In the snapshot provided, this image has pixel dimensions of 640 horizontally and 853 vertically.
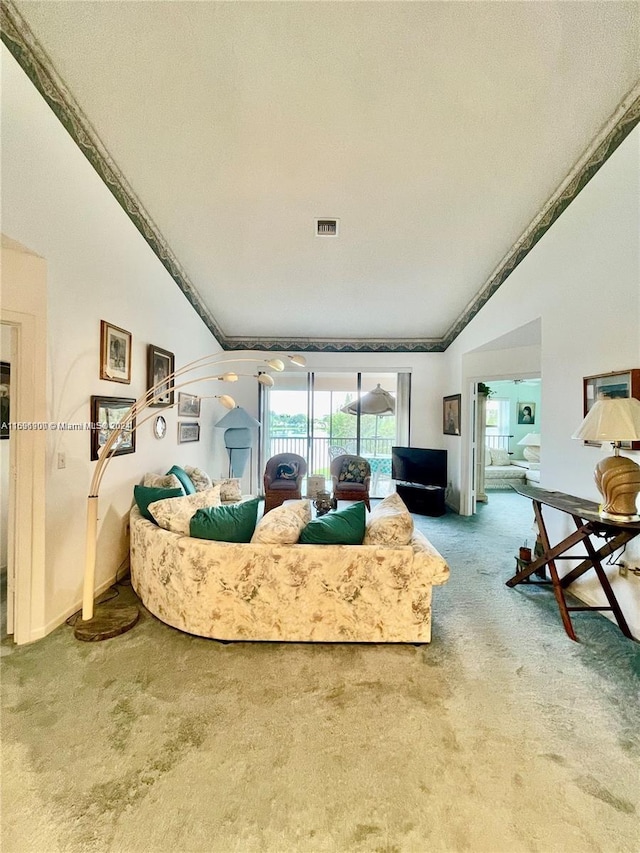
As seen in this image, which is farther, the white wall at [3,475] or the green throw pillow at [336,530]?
the white wall at [3,475]

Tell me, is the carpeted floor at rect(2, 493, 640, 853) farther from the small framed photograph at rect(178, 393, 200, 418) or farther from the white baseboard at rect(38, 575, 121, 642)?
the small framed photograph at rect(178, 393, 200, 418)

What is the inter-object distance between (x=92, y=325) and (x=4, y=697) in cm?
233

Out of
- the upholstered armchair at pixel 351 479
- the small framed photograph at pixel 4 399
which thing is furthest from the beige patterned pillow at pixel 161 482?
the upholstered armchair at pixel 351 479

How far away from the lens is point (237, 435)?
5555mm

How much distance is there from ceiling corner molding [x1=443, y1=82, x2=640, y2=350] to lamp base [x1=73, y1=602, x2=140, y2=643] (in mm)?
4574

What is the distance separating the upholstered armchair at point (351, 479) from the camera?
5.16 meters

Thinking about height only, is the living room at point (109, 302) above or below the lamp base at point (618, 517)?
above

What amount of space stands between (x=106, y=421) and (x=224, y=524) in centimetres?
142

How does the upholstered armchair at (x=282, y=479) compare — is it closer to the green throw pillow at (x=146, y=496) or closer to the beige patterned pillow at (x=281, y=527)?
the green throw pillow at (x=146, y=496)

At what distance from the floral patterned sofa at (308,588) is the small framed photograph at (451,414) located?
11.9ft

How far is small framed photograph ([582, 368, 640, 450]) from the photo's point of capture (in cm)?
231

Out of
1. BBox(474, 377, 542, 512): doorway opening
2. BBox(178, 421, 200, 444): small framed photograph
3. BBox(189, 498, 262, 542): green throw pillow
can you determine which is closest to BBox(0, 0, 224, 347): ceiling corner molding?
BBox(178, 421, 200, 444): small framed photograph

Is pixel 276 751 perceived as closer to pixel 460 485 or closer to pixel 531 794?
pixel 531 794

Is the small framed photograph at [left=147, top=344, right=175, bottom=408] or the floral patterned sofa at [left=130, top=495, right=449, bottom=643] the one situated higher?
the small framed photograph at [left=147, top=344, right=175, bottom=408]
